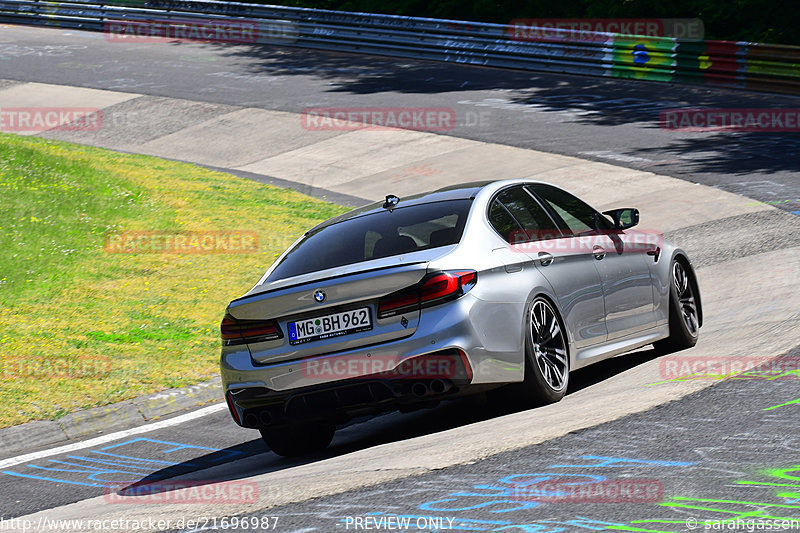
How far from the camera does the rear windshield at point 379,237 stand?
677 cm

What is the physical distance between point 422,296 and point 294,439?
4.70ft

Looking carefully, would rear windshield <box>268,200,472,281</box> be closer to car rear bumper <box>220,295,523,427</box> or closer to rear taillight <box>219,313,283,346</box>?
rear taillight <box>219,313,283,346</box>

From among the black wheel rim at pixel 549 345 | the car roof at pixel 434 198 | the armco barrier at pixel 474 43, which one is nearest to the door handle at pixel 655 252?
the car roof at pixel 434 198

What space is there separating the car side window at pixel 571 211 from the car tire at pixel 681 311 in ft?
2.66

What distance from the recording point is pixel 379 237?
691 centimetres

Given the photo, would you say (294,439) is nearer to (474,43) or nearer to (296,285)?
(296,285)

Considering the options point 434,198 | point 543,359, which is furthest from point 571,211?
point 543,359

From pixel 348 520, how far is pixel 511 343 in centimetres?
203

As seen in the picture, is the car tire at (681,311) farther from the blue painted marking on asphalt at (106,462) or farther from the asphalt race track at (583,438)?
the blue painted marking on asphalt at (106,462)

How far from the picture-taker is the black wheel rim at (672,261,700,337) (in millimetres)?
8562

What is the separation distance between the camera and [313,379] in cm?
634

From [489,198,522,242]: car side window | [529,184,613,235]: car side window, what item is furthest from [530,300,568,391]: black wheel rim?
[529,184,613,235]: car side window

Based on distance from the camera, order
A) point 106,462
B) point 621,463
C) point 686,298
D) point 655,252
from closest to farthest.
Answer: point 621,463 → point 106,462 → point 655,252 → point 686,298

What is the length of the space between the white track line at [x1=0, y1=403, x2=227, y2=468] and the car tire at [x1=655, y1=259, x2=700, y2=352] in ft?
11.8
